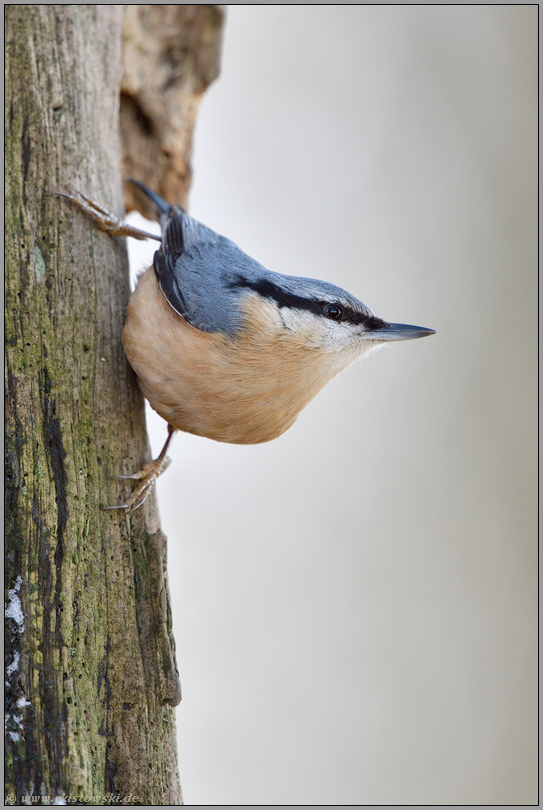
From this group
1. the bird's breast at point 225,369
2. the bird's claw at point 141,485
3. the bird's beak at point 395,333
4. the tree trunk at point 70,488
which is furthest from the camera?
the bird's beak at point 395,333

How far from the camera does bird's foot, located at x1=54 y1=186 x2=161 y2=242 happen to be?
2143 mm

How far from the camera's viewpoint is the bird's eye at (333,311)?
7.07ft

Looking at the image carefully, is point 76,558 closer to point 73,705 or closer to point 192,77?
point 73,705

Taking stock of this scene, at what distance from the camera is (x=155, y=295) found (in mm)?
2234

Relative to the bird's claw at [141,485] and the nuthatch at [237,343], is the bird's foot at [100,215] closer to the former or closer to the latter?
the nuthatch at [237,343]

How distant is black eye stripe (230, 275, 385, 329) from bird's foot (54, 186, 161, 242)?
49 cm

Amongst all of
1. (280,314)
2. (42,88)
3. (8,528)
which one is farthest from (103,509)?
(42,88)

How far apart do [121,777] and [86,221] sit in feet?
5.53

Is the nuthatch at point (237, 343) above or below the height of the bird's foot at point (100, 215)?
below

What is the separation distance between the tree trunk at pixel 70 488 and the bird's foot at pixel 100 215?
1.3 inches

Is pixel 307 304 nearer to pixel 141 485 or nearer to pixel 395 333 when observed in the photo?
pixel 395 333

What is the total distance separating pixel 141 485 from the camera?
2008mm

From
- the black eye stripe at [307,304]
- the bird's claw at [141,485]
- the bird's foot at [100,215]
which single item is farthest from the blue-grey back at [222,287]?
the bird's claw at [141,485]

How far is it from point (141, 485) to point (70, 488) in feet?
0.97
